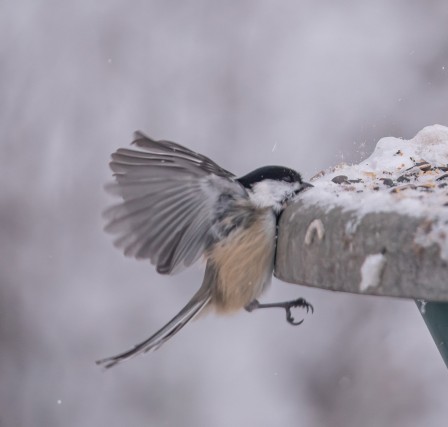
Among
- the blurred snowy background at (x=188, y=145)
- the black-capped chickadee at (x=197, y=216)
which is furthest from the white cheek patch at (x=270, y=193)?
the blurred snowy background at (x=188, y=145)

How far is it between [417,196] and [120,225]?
607 mm

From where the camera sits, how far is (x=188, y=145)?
4.27 m

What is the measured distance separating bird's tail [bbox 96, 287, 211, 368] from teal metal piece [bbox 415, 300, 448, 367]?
494 mm

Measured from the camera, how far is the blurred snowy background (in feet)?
13.4

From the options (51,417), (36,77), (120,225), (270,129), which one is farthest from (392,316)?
(120,225)

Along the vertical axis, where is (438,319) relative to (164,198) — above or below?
below

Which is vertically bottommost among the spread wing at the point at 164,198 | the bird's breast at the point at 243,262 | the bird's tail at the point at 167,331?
the bird's tail at the point at 167,331

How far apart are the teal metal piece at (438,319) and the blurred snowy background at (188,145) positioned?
2.19m

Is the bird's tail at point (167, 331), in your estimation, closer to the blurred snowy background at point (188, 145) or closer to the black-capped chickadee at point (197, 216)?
the black-capped chickadee at point (197, 216)

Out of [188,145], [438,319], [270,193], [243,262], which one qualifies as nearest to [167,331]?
[243,262]

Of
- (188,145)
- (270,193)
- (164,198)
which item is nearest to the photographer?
(164,198)

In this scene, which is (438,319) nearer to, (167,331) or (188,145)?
(167,331)

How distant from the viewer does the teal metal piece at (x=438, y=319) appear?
68.0 inches

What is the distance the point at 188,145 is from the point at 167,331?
251cm
